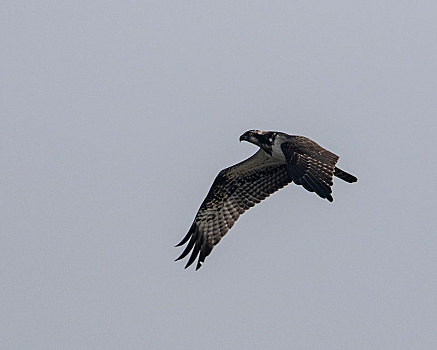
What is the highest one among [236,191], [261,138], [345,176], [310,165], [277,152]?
[261,138]

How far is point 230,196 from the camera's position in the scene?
2141cm

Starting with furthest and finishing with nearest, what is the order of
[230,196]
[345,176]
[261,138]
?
[230,196], [261,138], [345,176]

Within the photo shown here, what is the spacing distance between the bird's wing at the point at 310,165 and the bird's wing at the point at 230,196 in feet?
6.42

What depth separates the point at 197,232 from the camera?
69.7 ft

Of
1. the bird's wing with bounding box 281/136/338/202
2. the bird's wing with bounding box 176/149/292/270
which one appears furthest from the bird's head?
the bird's wing with bounding box 281/136/338/202

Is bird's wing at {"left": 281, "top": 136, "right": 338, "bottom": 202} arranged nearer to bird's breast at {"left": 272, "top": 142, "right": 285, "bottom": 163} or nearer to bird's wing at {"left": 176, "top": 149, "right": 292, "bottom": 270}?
bird's breast at {"left": 272, "top": 142, "right": 285, "bottom": 163}

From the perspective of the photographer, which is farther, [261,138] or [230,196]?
[230,196]

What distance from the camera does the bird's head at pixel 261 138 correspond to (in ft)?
66.8

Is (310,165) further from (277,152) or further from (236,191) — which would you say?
(236,191)

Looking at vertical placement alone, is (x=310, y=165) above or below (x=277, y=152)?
below

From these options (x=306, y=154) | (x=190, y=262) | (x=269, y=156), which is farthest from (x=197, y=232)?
(x=306, y=154)

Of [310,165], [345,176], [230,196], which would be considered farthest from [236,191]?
[310,165]

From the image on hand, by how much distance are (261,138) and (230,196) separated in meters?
1.49

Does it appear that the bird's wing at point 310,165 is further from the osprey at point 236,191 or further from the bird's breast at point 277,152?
the osprey at point 236,191
